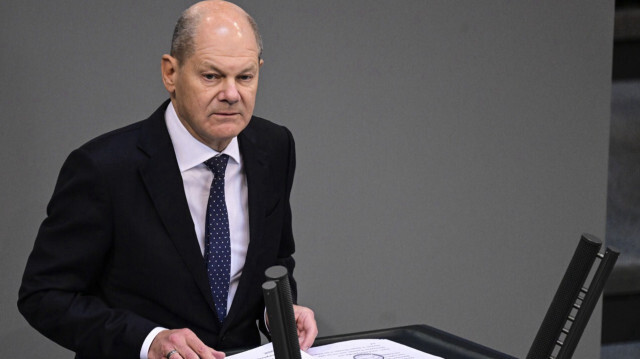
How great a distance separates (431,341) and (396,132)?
1.47 metres

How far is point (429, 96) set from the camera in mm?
3023

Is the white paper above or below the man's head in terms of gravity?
below

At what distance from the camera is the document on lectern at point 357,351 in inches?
56.1

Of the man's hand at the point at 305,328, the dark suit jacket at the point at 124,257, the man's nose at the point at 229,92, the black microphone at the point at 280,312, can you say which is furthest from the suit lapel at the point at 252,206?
the black microphone at the point at 280,312

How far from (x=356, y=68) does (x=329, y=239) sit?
1.92 ft

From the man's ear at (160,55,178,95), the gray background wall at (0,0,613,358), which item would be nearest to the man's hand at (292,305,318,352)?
the man's ear at (160,55,178,95)

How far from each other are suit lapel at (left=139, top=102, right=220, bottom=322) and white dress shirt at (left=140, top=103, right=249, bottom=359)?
→ 30mm

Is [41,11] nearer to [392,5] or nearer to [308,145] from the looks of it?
[308,145]

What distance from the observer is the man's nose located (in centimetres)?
150

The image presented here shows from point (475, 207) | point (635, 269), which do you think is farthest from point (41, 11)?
point (635, 269)

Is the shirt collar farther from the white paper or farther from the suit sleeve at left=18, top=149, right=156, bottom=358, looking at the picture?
the white paper

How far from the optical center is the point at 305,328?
5.13ft

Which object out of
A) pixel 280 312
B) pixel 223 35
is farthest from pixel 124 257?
pixel 280 312

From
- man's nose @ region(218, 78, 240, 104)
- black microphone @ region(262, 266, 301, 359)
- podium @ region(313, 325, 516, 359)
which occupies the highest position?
man's nose @ region(218, 78, 240, 104)
